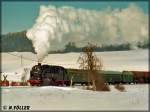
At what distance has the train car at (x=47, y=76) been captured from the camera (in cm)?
4506

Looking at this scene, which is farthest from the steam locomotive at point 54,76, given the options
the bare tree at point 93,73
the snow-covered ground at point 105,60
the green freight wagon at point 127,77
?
the snow-covered ground at point 105,60

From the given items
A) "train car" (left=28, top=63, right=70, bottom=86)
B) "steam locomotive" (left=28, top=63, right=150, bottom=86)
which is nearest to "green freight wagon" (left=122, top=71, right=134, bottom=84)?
"steam locomotive" (left=28, top=63, right=150, bottom=86)

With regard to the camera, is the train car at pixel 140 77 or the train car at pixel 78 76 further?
the train car at pixel 140 77

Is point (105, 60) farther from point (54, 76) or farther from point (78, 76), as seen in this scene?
point (54, 76)

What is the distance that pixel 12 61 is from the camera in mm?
143875

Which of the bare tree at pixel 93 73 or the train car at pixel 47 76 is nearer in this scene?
the bare tree at pixel 93 73

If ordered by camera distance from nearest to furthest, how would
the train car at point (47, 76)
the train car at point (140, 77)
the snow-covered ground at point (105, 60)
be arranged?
the train car at point (47, 76)
the train car at point (140, 77)
the snow-covered ground at point (105, 60)

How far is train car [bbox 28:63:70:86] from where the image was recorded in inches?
1774

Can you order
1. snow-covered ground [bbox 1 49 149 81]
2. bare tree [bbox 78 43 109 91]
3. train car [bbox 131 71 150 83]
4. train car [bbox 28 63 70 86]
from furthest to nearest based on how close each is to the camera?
snow-covered ground [bbox 1 49 149 81] → train car [bbox 131 71 150 83] → train car [bbox 28 63 70 86] → bare tree [bbox 78 43 109 91]

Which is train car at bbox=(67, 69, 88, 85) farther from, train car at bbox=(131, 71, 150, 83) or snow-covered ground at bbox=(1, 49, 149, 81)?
snow-covered ground at bbox=(1, 49, 149, 81)

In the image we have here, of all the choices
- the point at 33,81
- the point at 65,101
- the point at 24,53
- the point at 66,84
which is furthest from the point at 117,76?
the point at 24,53

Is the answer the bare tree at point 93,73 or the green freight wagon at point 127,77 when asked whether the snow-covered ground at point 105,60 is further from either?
the bare tree at point 93,73

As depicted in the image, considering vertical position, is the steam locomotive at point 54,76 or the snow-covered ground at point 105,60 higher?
the snow-covered ground at point 105,60

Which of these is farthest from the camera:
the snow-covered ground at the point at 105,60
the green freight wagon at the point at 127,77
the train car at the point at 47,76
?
the snow-covered ground at the point at 105,60
